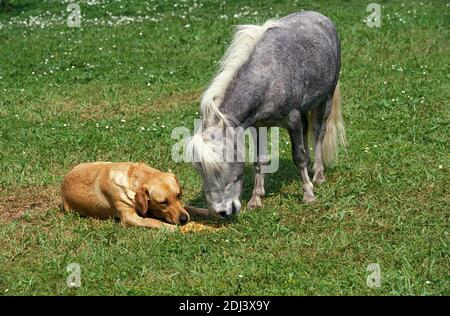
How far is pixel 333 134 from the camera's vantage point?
10.6 m

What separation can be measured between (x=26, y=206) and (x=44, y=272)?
2.17 metres

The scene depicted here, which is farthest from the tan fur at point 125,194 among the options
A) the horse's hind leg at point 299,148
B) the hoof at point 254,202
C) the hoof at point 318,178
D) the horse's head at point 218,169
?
the hoof at point 318,178

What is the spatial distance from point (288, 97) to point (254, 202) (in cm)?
129

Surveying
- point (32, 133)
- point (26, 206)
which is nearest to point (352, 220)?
point (26, 206)

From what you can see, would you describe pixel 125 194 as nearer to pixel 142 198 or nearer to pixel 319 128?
pixel 142 198

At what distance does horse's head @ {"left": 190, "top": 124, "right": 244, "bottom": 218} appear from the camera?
8.11 m

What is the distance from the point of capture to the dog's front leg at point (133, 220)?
8523mm

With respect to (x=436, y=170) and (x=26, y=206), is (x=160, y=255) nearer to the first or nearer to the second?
(x=26, y=206)

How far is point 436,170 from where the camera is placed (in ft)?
33.0

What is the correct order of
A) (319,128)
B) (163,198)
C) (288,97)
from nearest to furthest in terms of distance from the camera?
(163,198), (288,97), (319,128)

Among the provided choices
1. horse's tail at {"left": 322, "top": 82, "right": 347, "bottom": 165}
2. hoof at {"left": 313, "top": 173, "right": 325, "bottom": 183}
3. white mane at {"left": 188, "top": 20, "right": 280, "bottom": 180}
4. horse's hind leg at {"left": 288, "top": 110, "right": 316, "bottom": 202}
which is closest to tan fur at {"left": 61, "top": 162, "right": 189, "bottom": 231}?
white mane at {"left": 188, "top": 20, "right": 280, "bottom": 180}

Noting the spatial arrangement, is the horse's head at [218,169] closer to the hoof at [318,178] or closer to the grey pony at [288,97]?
the grey pony at [288,97]

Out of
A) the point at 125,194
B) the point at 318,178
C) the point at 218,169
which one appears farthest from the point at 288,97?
the point at 125,194
